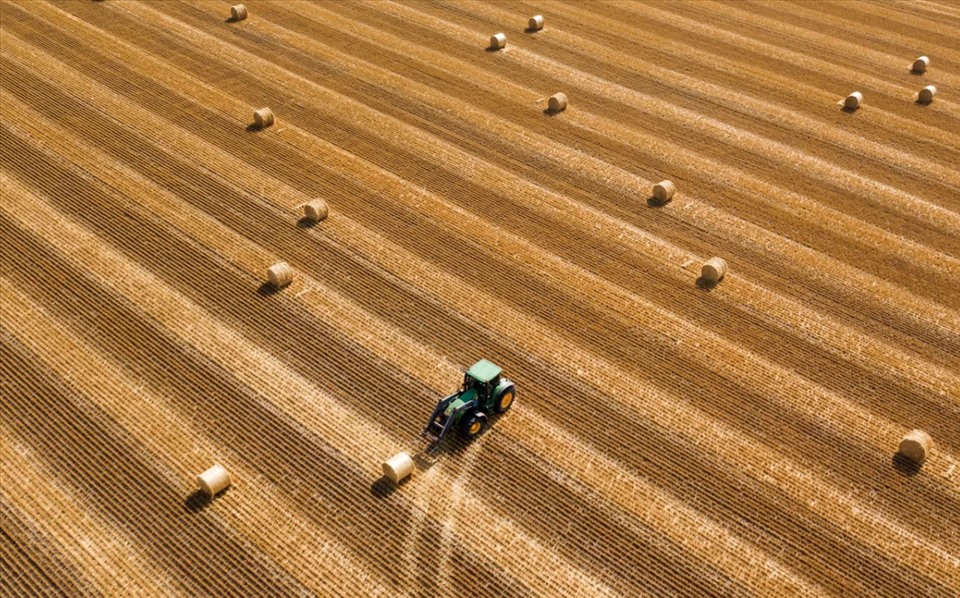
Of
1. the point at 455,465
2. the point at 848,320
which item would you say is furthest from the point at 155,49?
the point at 848,320

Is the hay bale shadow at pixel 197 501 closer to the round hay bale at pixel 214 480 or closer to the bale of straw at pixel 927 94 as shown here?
the round hay bale at pixel 214 480

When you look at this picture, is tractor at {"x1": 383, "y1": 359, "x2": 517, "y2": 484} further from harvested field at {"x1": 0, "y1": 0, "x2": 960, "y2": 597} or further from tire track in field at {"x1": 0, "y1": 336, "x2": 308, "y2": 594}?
tire track in field at {"x1": 0, "y1": 336, "x2": 308, "y2": 594}

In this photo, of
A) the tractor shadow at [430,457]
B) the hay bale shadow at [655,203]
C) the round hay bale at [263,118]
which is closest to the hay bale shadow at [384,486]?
the tractor shadow at [430,457]

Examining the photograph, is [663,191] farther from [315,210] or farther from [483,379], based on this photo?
[483,379]

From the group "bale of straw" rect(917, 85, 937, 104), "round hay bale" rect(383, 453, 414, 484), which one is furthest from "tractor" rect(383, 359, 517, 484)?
"bale of straw" rect(917, 85, 937, 104)

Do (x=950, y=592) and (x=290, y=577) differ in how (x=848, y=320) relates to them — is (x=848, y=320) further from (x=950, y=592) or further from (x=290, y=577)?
(x=290, y=577)
